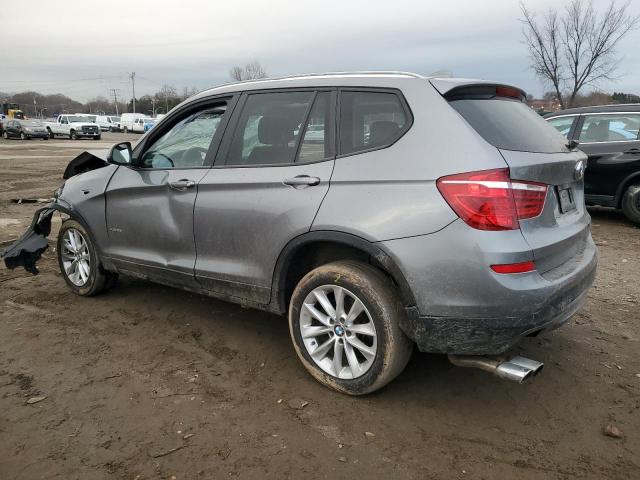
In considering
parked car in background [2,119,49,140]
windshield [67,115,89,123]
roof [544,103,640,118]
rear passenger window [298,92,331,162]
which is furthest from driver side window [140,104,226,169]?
windshield [67,115,89,123]

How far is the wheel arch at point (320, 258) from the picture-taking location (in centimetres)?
276

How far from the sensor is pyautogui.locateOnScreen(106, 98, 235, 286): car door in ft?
12.4

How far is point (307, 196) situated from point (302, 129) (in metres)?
0.49

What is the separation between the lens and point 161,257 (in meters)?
4.00

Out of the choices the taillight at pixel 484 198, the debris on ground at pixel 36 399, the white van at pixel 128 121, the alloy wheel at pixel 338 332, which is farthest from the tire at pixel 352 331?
the white van at pixel 128 121

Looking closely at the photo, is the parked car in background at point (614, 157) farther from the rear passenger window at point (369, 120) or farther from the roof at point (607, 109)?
the rear passenger window at point (369, 120)

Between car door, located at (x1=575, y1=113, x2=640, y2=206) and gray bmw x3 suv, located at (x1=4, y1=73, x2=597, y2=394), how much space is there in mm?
5203

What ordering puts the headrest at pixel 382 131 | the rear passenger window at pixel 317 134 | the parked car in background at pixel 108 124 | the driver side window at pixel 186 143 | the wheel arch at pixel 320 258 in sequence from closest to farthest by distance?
1. the wheel arch at pixel 320 258
2. the headrest at pixel 382 131
3. the rear passenger window at pixel 317 134
4. the driver side window at pixel 186 143
5. the parked car in background at pixel 108 124

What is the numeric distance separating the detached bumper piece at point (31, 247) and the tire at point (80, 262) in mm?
220

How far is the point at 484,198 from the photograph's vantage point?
8.44ft

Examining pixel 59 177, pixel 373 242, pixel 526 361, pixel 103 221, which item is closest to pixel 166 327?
pixel 103 221

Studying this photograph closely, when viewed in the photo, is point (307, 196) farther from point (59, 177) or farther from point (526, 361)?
point (59, 177)

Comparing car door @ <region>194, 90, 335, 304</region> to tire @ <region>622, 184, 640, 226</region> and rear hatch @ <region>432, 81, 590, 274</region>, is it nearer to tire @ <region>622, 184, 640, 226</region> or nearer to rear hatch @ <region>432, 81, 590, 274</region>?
rear hatch @ <region>432, 81, 590, 274</region>

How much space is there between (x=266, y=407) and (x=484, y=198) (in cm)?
167
